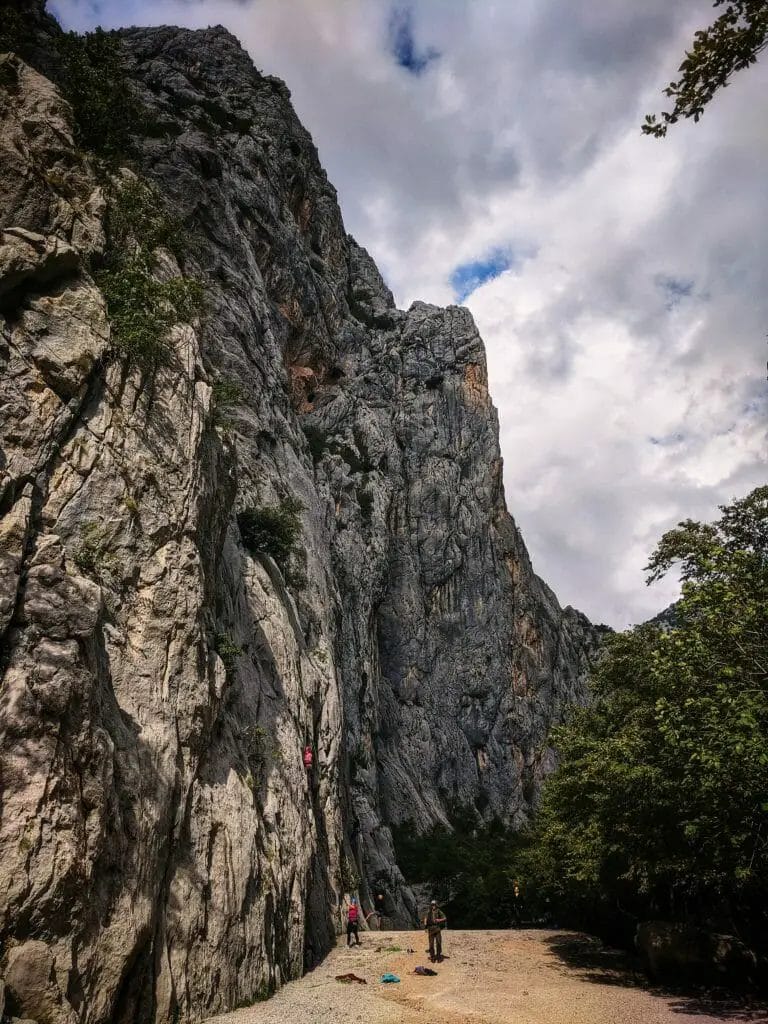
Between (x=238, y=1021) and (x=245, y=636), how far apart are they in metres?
11.3

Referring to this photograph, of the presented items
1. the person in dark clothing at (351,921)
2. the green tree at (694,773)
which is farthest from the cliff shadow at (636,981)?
the person in dark clothing at (351,921)

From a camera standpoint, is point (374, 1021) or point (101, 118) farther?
point (101, 118)

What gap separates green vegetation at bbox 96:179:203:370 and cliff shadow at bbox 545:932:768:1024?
19794 mm

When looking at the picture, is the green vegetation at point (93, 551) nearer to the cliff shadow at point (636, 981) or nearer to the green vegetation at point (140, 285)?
the green vegetation at point (140, 285)

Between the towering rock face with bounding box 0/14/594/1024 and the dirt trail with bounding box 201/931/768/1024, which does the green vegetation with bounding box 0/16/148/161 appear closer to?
the towering rock face with bounding box 0/14/594/1024

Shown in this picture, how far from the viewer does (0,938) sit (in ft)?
27.2

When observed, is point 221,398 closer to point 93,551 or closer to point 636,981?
point 93,551

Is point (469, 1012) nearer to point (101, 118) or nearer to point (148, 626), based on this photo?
point (148, 626)

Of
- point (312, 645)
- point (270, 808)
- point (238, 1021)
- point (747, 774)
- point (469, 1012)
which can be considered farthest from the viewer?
point (312, 645)

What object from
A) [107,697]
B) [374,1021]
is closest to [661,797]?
[374,1021]

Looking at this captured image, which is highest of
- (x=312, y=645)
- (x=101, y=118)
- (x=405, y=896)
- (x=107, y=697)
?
(x=101, y=118)

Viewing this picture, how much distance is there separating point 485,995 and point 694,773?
26.4 feet

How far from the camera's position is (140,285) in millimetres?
16641

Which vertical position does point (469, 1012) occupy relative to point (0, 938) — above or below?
below
